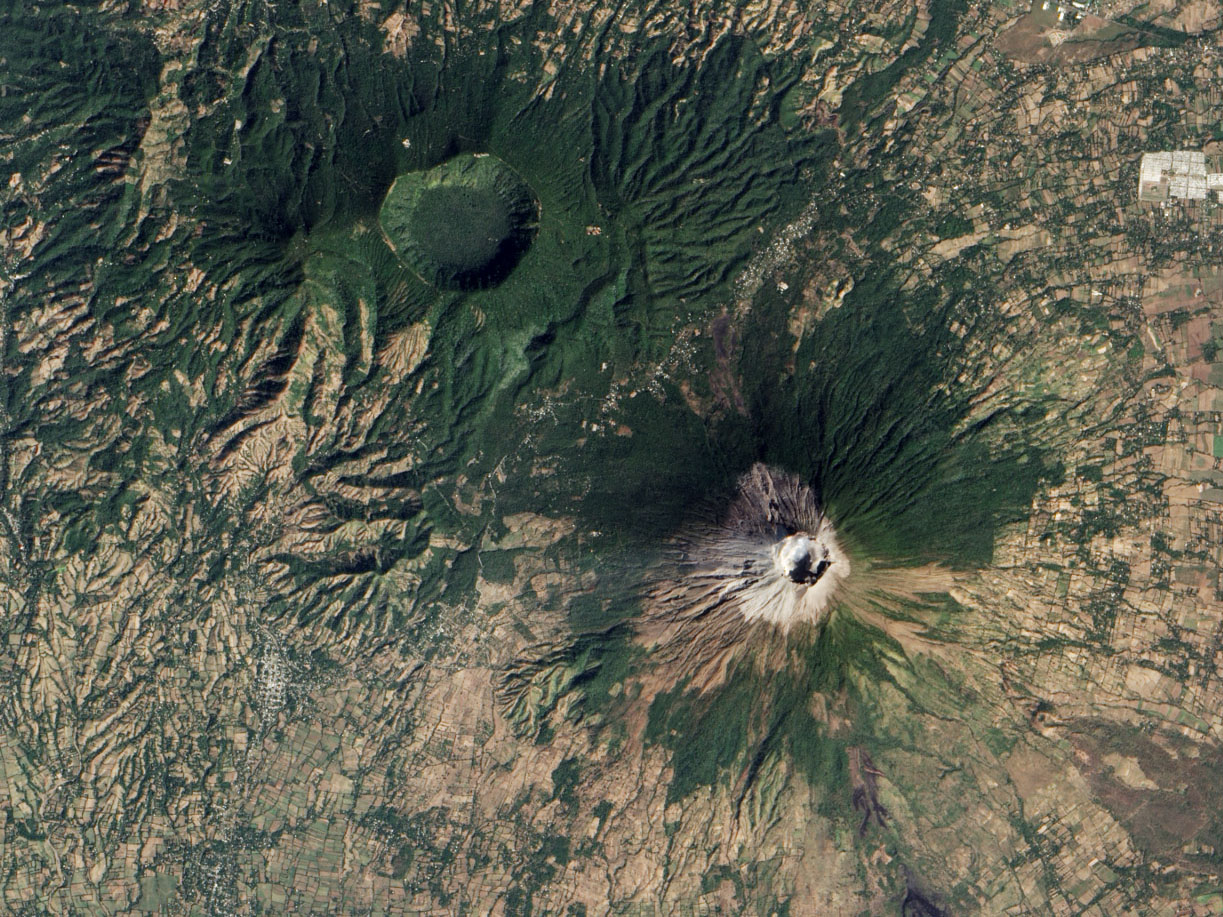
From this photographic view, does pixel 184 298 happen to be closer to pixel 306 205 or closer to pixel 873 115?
pixel 306 205

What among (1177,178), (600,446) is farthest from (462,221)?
(1177,178)

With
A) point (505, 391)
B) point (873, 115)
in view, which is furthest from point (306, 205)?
point (873, 115)

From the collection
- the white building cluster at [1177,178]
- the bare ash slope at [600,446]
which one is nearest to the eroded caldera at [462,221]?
the bare ash slope at [600,446]

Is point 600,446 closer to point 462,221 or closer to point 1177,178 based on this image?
point 462,221

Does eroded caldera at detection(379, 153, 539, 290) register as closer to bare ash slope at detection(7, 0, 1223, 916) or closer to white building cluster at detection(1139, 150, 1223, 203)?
bare ash slope at detection(7, 0, 1223, 916)

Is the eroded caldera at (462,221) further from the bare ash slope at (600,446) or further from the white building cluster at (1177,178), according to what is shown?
the white building cluster at (1177,178)
